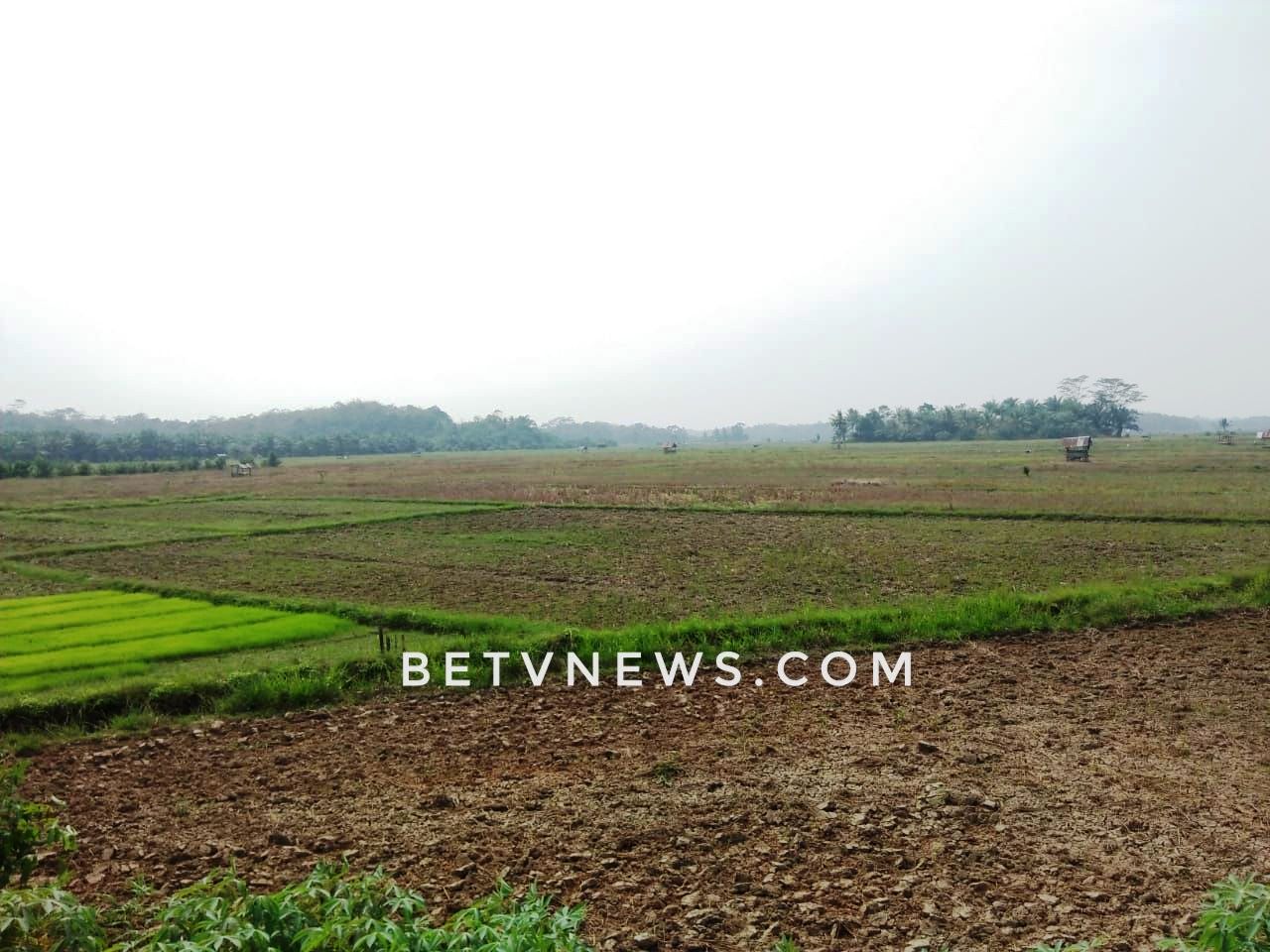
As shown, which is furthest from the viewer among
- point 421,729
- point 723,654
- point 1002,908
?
point 723,654

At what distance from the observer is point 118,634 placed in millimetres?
10344

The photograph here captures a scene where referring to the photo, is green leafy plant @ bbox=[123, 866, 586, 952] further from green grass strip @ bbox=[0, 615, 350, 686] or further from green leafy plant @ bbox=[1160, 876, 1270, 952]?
green grass strip @ bbox=[0, 615, 350, 686]

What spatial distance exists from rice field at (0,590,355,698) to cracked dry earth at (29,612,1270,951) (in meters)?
2.28

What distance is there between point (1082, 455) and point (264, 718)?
178 feet

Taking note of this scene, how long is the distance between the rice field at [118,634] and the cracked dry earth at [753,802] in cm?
228

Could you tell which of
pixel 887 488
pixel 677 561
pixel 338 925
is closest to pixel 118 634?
pixel 338 925

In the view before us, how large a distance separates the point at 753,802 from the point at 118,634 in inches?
350

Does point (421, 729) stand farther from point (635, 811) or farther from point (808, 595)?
point (808, 595)

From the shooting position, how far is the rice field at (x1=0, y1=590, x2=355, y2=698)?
870 cm

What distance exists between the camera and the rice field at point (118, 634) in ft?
28.6

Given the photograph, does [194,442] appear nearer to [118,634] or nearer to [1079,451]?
[1079,451]

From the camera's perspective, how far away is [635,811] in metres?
5.30

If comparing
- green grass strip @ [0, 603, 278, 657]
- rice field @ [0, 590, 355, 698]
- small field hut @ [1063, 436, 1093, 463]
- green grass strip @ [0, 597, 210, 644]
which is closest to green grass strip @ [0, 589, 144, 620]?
rice field @ [0, 590, 355, 698]

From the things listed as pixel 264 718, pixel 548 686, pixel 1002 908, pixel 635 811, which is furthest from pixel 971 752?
pixel 264 718
